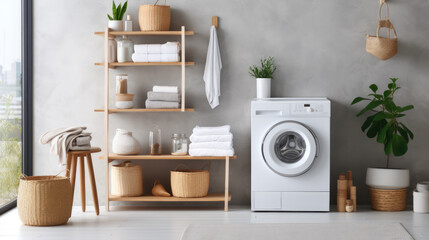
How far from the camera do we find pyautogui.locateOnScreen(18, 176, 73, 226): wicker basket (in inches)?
156

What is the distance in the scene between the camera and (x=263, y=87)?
15.7ft

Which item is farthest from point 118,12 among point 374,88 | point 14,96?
point 374,88

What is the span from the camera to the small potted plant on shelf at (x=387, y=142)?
459 cm

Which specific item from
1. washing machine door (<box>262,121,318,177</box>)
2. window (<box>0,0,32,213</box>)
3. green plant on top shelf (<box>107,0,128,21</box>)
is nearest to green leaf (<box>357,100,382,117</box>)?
washing machine door (<box>262,121,318,177</box>)

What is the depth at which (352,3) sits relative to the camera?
489 centimetres

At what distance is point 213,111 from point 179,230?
129 cm

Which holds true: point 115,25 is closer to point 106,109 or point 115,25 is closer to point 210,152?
point 106,109

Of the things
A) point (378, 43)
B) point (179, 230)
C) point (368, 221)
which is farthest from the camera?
point (378, 43)

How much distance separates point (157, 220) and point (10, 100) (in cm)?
152

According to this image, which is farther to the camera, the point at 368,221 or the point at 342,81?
the point at 342,81

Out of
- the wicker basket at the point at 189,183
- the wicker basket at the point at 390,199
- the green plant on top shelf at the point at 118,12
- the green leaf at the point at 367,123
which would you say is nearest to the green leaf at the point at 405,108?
the green leaf at the point at 367,123

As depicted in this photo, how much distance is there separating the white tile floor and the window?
1.14 feet

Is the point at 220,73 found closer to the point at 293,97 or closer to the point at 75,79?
the point at 293,97

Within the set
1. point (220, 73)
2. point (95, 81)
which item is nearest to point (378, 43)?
point (220, 73)
